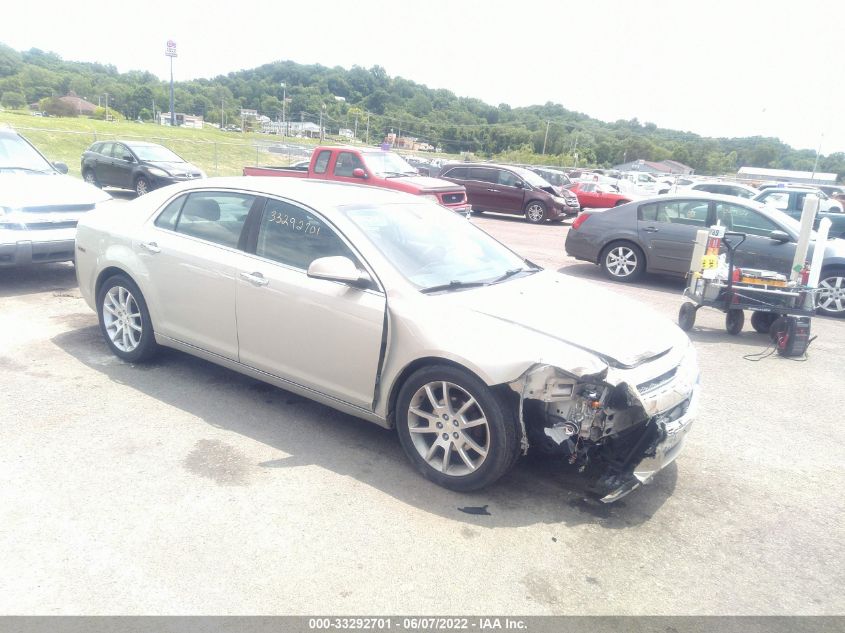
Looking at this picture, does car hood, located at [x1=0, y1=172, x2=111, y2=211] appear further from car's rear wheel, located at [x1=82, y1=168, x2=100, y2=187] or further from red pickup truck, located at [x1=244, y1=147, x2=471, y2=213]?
car's rear wheel, located at [x1=82, y1=168, x2=100, y2=187]

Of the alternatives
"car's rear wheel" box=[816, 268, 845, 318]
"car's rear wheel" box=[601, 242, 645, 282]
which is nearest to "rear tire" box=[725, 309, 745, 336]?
"car's rear wheel" box=[816, 268, 845, 318]

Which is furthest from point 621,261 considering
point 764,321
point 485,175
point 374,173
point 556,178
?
point 556,178

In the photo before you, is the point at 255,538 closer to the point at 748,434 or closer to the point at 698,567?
the point at 698,567

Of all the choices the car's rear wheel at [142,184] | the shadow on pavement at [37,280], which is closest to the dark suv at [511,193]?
the car's rear wheel at [142,184]

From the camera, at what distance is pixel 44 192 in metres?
8.26

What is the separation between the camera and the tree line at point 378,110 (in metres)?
82.8

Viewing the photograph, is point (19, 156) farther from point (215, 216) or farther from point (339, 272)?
point (339, 272)

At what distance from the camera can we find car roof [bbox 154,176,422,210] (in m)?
4.79

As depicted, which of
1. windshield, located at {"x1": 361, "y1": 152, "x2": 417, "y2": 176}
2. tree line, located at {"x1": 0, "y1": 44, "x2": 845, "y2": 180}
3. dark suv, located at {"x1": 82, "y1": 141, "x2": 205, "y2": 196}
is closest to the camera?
windshield, located at {"x1": 361, "y1": 152, "x2": 417, "y2": 176}

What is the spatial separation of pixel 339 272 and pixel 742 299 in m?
5.25

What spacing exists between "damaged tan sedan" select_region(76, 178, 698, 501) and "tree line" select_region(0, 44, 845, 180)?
241 ft

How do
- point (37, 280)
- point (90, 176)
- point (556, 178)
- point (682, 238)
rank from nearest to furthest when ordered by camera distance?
point (37, 280) → point (682, 238) → point (90, 176) → point (556, 178)

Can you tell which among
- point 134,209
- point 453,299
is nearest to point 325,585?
point 453,299

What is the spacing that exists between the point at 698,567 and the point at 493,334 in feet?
5.05
